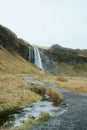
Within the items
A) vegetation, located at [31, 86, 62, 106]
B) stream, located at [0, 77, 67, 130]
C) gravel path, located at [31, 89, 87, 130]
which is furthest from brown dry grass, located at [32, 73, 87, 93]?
gravel path, located at [31, 89, 87, 130]

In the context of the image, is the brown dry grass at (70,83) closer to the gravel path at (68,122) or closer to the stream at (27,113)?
the stream at (27,113)

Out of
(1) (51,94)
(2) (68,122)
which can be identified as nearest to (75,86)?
(1) (51,94)

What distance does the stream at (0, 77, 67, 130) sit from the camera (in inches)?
1522

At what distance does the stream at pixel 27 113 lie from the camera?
3865cm

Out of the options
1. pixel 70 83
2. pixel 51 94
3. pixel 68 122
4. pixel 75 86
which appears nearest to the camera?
pixel 68 122

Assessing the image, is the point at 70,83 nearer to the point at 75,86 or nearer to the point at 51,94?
the point at 75,86

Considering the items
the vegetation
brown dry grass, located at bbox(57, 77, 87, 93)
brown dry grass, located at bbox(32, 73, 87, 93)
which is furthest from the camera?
brown dry grass, located at bbox(32, 73, 87, 93)

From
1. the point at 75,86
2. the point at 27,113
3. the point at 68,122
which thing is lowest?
the point at 75,86

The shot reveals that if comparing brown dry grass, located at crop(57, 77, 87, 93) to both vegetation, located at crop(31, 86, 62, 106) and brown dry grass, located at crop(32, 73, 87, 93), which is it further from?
vegetation, located at crop(31, 86, 62, 106)

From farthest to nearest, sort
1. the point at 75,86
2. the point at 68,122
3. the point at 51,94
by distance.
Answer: the point at 75,86 → the point at 51,94 → the point at 68,122

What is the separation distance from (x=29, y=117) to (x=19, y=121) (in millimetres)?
3001

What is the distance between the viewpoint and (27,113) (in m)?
45.9

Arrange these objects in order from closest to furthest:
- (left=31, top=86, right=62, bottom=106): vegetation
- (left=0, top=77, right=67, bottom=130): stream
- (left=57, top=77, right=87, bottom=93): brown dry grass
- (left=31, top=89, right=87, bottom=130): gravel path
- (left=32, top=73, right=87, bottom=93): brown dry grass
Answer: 1. (left=31, top=89, right=87, bottom=130): gravel path
2. (left=0, top=77, right=67, bottom=130): stream
3. (left=31, top=86, right=62, bottom=106): vegetation
4. (left=57, top=77, right=87, bottom=93): brown dry grass
5. (left=32, top=73, right=87, bottom=93): brown dry grass

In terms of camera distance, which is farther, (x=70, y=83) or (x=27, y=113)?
(x=70, y=83)
